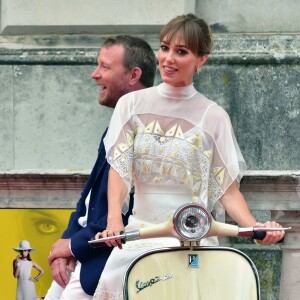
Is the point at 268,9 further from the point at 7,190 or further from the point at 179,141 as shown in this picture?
the point at 179,141

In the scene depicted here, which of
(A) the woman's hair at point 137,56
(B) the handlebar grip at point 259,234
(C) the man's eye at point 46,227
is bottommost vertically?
(B) the handlebar grip at point 259,234

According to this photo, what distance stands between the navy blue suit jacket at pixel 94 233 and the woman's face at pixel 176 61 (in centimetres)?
54

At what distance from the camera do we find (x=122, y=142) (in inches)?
254

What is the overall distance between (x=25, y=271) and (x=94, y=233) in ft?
3.41

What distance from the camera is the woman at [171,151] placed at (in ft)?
21.0

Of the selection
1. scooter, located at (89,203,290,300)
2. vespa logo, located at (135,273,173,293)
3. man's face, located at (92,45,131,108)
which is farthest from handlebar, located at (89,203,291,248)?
man's face, located at (92,45,131,108)

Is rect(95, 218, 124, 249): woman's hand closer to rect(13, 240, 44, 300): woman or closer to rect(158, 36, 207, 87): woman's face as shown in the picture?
rect(158, 36, 207, 87): woman's face

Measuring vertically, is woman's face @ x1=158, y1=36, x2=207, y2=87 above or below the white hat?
above

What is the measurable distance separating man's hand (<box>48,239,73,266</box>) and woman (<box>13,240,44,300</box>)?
2.24 feet

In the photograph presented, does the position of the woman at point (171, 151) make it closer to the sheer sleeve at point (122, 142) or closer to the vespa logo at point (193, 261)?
the sheer sleeve at point (122, 142)

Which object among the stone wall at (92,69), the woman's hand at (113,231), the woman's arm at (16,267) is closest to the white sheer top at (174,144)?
the woman's hand at (113,231)

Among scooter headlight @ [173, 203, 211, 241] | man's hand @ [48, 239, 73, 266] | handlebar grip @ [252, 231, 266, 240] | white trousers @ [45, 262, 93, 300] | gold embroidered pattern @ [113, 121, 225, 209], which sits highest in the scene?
gold embroidered pattern @ [113, 121, 225, 209]

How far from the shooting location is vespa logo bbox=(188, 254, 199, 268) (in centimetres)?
588

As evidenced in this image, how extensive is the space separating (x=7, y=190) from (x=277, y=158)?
2.52m
